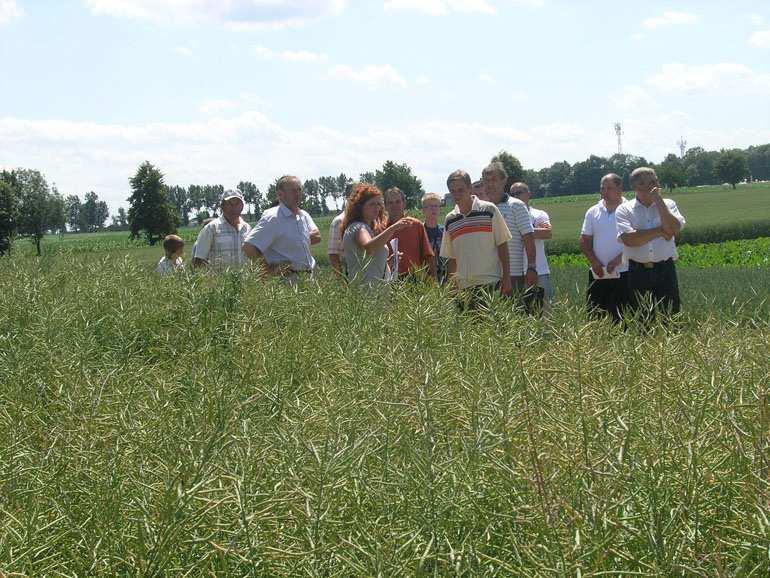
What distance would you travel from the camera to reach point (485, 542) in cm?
149

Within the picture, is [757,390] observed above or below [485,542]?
above

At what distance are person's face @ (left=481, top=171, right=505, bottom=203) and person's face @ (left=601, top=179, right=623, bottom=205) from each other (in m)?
1.17

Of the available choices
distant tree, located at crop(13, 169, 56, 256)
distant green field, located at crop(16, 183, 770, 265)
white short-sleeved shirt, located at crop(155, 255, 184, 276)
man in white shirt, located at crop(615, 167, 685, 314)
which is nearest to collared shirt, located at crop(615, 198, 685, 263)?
man in white shirt, located at crop(615, 167, 685, 314)

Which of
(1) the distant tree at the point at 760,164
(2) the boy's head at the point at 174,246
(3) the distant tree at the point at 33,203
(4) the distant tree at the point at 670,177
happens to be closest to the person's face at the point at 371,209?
(2) the boy's head at the point at 174,246

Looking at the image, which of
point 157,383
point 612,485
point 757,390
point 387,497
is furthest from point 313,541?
point 157,383

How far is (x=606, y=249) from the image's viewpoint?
8.23 m

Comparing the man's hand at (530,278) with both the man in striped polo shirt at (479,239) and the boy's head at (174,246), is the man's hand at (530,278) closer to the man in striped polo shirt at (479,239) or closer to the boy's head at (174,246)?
the man in striped polo shirt at (479,239)

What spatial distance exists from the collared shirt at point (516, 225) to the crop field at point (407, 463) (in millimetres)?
4663

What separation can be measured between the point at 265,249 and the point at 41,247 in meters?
2.14

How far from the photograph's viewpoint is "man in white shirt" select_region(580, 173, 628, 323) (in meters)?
8.12

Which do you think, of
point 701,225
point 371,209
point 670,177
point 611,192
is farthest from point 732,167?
point 371,209

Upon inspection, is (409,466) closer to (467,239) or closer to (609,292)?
(467,239)

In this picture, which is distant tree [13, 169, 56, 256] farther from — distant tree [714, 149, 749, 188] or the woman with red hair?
distant tree [714, 149, 749, 188]

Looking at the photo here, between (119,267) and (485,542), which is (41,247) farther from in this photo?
(485,542)
